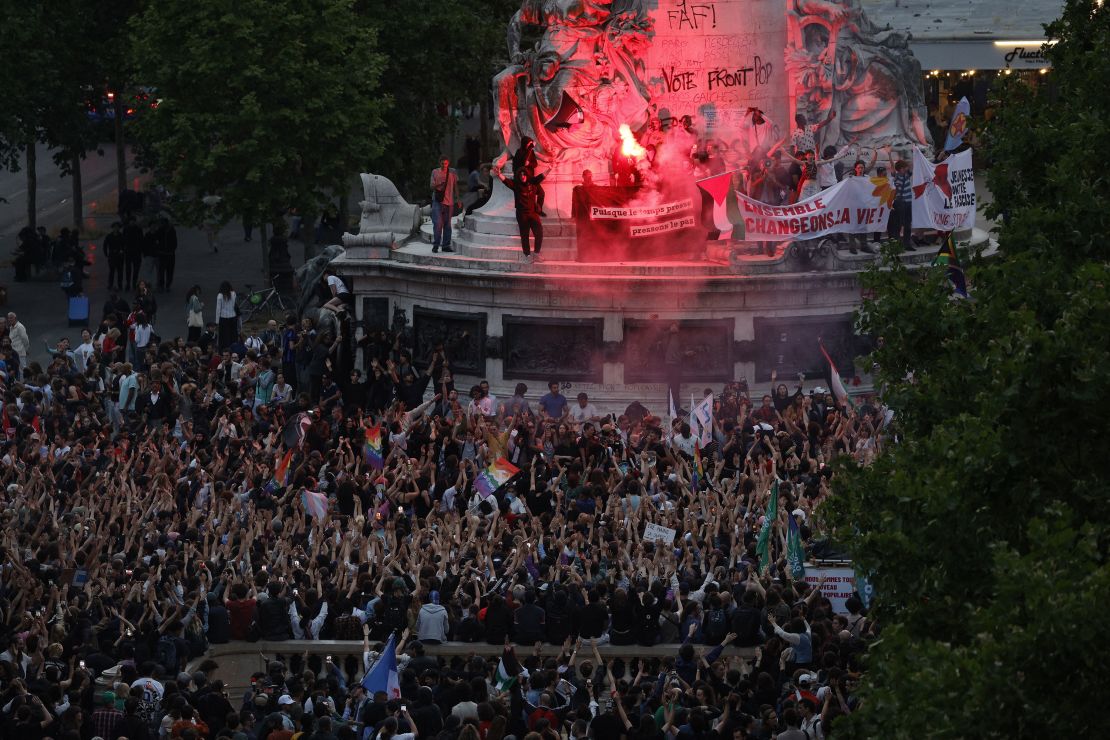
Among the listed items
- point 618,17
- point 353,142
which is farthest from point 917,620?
point 353,142

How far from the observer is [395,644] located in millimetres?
20812

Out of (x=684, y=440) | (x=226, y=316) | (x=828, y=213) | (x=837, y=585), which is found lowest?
(x=837, y=585)

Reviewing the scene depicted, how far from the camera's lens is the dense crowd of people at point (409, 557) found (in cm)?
1973

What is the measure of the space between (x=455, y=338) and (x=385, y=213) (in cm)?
331

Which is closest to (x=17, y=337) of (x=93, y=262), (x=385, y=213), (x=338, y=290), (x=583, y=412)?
(x=338, y=290)

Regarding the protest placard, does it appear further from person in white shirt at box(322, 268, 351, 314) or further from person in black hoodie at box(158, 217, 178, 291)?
person in black hoodie at box(158, 217, 178, 291)

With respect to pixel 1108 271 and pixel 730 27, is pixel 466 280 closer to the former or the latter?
pixel 730 27

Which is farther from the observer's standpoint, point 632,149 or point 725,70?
point 725,70

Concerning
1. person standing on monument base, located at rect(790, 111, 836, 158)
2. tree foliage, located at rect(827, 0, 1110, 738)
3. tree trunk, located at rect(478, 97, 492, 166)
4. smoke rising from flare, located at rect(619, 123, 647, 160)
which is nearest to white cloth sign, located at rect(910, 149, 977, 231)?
person standing on monument base, located at rect(790, 111, 836, 158)

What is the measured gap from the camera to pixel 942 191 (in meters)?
36.1

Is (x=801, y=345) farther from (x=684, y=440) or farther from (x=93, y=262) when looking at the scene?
(x=93, y=262)

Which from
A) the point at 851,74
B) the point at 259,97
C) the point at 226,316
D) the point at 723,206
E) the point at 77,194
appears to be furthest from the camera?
the point at 77,194

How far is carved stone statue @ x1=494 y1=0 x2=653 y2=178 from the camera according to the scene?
122ft

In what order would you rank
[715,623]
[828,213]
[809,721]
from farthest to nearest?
[828,213], [715,623], [809,721]
